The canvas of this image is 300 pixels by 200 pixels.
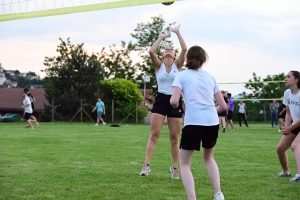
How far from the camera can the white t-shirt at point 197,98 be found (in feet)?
18.8

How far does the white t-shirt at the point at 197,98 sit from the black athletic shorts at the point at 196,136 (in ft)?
0.17

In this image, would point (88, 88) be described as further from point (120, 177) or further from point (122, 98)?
point (120, 177)

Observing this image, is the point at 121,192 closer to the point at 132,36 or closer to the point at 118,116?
the point at 118,116

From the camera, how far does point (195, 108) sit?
5746 mm

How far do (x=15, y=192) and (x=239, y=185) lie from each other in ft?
9.83

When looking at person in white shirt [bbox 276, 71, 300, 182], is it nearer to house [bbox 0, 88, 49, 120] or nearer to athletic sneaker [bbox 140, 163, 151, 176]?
athletic sneaker [bbox 140, 163, 151, 176]

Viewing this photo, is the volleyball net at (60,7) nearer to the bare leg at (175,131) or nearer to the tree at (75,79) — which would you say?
the bare leg at (175,131)

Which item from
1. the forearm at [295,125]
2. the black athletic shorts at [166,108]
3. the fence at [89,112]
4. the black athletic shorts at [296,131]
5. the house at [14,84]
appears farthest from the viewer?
the house at [14,84]

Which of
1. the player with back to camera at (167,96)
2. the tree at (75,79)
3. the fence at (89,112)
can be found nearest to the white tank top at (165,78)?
the player with back to camera at (167,96)

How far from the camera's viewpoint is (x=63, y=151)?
42.1 ft

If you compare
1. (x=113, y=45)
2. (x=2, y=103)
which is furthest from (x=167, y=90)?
(x=2, y=103)

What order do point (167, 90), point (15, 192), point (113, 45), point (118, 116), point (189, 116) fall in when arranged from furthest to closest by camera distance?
point (113, 45) → point (118, 116) → point (167, 90) → point (15, 192) → point (189, 116)

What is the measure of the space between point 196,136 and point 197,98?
40 cm

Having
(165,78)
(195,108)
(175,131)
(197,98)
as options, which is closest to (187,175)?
(195,108)
